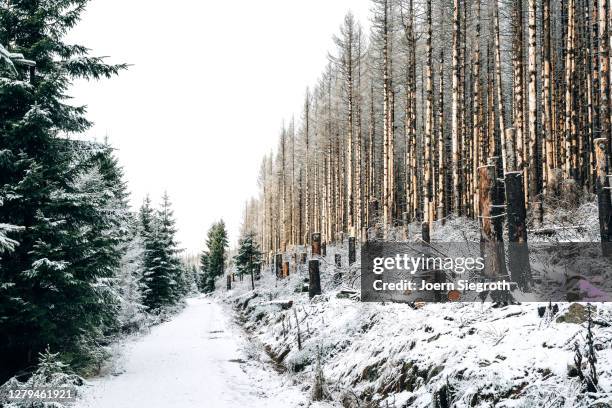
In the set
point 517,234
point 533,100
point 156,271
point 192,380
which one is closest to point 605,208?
point 517,234

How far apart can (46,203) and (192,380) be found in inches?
188

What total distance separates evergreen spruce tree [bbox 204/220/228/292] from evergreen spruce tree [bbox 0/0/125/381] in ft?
141

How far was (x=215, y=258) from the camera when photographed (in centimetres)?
5106

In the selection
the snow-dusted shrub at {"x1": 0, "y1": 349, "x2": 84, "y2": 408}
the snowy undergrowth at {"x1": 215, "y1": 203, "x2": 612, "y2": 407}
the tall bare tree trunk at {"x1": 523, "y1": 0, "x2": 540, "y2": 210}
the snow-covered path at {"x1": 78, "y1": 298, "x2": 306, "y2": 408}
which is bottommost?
the snow-covered path at {"x1": 78, "y1": 298, "x2": 306, "y2": 408}

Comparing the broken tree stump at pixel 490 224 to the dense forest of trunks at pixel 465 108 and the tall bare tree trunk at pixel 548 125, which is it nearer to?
the dense forest of trunks at pixel 465 108

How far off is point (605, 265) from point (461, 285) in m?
2.01

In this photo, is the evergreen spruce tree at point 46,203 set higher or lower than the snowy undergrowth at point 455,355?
higher

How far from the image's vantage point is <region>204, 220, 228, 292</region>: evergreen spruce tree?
51344 mm

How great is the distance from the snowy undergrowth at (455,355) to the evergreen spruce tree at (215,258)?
4309 cm

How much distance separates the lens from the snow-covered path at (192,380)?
735 cm

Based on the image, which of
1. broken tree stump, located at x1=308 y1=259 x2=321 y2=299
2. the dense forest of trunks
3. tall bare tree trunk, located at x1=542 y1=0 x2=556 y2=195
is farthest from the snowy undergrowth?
tall bare tree trunk, located at x1=542 y1=0 x2=556 y2=195

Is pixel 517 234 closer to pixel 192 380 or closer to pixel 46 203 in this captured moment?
pixel 192 380

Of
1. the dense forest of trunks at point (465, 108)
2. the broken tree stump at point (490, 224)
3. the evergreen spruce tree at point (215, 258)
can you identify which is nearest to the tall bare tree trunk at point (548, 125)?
the dense forest of trunks at point (465, 108)

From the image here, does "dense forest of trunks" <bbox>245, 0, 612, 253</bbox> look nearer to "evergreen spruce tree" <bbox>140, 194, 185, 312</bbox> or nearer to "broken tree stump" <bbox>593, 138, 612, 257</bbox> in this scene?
"broken tree stump" <bbox>593, 138, 612, 257</bbox>
